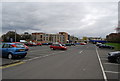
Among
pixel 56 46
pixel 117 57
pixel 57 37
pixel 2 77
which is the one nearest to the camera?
pixel 2 77

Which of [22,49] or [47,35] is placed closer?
[22,49]

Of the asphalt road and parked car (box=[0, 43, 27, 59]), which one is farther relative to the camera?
parked car (box=[0, 43, 27, 59])

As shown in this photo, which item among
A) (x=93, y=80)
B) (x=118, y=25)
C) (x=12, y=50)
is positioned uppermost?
(x=118, y=25)

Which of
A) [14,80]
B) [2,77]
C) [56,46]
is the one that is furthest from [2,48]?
[56,46]

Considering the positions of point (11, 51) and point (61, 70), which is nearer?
point (61, 70)

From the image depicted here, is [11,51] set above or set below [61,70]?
above

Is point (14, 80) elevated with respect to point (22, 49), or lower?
lower

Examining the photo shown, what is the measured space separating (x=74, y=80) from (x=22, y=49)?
798 centimetres

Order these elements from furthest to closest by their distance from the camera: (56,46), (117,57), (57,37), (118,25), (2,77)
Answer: (57,37), (118,25), (56,46), (117,57), (2,77)

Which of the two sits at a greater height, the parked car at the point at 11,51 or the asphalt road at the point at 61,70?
the parked car at the point at 11,51

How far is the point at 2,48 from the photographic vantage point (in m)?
12.4

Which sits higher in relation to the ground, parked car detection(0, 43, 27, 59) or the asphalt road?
parked car detection(0, 43, 27, 59)

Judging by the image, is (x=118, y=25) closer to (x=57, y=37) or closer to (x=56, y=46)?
(x=56, y=46)

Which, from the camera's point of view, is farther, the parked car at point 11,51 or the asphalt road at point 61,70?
the parked car at point 11,51
